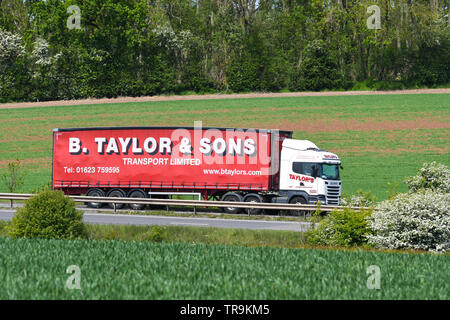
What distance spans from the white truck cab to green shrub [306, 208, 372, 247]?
1032cm

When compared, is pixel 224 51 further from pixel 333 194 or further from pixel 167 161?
pixel 333 194

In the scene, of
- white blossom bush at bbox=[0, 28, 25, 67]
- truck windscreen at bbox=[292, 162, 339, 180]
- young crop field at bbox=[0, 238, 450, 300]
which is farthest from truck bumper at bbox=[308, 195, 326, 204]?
white blossom bush at bbox=[0, 28, 25, 67]

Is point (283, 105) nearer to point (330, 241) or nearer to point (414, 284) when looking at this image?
point (330, 241)

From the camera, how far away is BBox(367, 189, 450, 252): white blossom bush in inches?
613

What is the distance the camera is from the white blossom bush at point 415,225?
1556 cm

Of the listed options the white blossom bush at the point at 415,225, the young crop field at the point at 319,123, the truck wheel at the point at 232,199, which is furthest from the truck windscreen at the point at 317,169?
the white blossom bush at the point at 415,225

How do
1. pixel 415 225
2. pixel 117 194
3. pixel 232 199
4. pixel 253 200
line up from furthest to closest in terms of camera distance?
pixel 117 194 < pixel 232 199 < pixel 253 200 < pixel 415 225

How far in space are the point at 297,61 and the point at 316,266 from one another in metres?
63.4

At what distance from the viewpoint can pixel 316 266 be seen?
1155 centimetres

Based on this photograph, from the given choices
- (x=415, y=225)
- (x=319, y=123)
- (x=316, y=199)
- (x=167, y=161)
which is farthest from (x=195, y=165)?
(x=319, y=123)

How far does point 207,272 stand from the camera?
1080 cm

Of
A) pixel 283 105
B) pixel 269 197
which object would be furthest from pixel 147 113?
pixel 269 197

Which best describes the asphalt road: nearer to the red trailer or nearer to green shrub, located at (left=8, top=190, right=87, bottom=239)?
the red trailer

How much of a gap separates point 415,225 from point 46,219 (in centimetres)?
922
